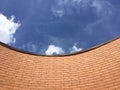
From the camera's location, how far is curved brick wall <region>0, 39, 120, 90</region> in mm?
5188

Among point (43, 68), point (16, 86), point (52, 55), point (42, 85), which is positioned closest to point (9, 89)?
point (16, 86)

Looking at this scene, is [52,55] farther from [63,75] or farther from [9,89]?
[9,89]

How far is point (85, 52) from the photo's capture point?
6898 mm

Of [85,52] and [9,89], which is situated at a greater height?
[85,52]

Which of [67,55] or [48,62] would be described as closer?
[48,62]

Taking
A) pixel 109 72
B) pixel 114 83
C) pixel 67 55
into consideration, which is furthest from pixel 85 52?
pixel 114 83

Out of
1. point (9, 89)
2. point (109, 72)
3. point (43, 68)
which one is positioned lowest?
point (9, 89)

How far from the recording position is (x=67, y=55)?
22.9ft

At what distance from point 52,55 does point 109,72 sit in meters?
2.05

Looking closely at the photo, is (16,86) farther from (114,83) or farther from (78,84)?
(114,83)

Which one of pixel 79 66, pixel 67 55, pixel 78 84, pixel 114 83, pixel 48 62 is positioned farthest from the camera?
pixel 67 55

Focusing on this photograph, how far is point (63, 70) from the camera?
605 cm

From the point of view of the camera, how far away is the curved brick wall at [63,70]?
17.0ft

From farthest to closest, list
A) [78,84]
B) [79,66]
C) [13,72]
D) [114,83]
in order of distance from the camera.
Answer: [79,66] → [13,72] → [78,84] → [114,83]
